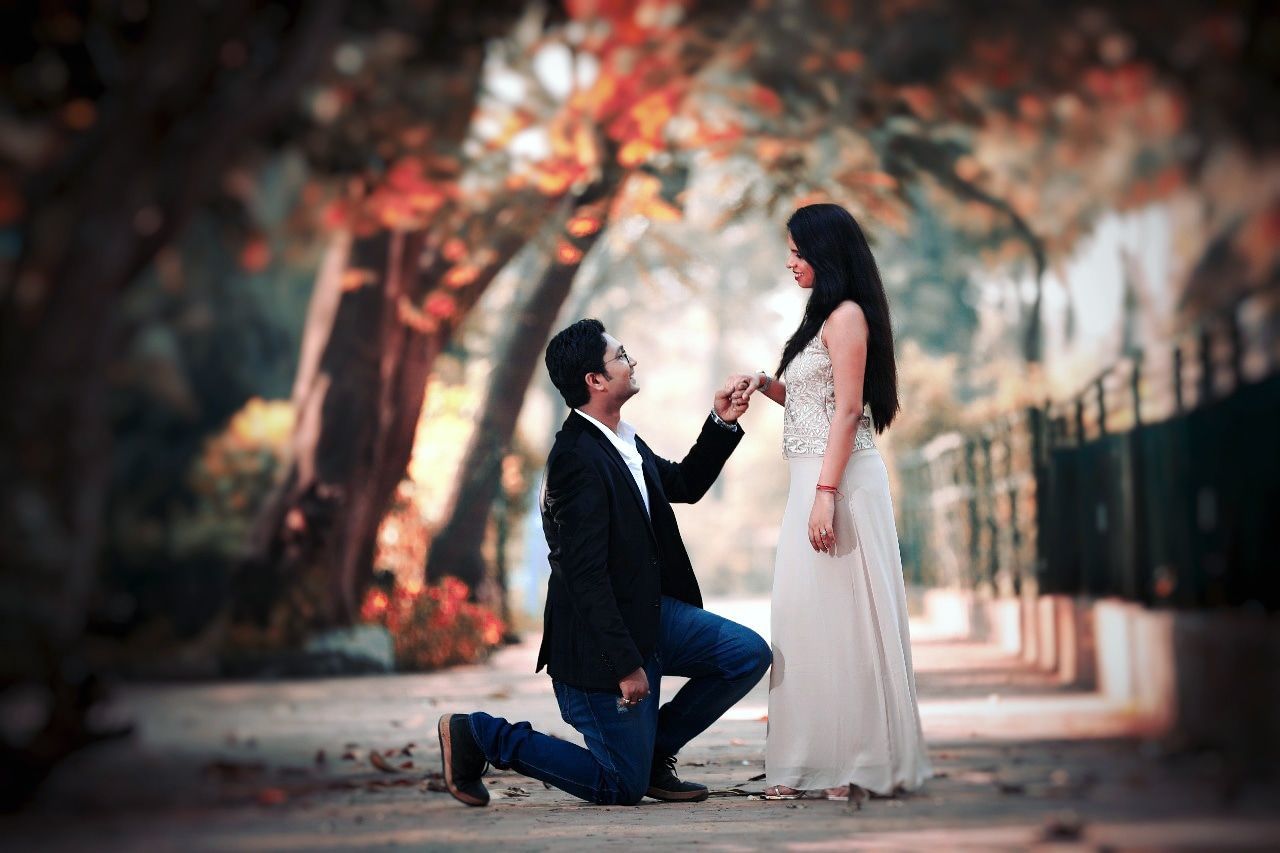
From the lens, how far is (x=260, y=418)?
27.7ft

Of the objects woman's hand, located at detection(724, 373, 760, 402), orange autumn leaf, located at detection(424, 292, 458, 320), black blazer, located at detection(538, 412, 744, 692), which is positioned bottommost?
black blazer, located at detection(538, 412, 744, 692)

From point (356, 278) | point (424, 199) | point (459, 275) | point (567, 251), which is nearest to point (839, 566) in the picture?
point (424, 199)

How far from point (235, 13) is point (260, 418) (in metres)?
4.01

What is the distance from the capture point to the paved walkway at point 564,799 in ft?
14.7

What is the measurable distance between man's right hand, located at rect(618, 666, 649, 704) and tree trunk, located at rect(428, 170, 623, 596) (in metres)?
8.67

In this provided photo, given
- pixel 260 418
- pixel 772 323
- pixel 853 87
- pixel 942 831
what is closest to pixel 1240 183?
pixel 942 831

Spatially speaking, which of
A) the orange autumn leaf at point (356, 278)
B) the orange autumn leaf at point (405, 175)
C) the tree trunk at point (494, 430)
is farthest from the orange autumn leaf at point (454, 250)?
the tree trunk at point (494, 430)

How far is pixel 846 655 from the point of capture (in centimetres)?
546

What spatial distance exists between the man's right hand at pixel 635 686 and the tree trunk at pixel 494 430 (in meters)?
8.67

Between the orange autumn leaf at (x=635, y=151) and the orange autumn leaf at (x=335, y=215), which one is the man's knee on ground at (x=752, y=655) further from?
the orange autumn leaf at (x=635, y=151)

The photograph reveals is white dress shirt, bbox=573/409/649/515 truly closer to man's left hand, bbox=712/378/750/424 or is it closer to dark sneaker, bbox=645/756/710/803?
man's left hand, bbox=712/378/750/424

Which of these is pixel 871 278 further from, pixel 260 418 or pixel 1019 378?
pixel 1019 378

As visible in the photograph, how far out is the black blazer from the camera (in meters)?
5.21

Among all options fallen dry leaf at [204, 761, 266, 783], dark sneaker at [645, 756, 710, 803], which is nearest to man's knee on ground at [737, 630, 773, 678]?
dark sneaker at [645, 756, 710, 803]
